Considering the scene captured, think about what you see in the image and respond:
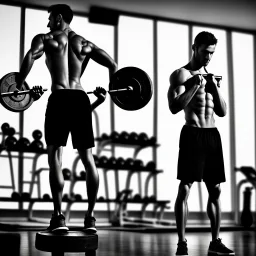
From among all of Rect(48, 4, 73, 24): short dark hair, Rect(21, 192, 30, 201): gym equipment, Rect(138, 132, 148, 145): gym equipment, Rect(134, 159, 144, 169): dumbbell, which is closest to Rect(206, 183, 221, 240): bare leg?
Rect(48, 4, 73, 24): short dark hair

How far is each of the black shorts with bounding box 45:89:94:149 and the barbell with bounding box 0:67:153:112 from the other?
20cm

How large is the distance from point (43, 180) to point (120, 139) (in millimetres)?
1278

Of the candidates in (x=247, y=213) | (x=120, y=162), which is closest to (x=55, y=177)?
(x=120, y=162)

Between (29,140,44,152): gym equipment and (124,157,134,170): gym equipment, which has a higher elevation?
(29,140,44,152): gym equipment

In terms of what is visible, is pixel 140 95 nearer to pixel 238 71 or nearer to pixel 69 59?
pixel 69 59

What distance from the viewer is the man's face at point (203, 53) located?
10.8ft

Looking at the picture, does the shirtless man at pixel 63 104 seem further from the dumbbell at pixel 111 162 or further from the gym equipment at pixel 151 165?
the gym equipment at pixel 151 165

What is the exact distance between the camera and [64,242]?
2.88m

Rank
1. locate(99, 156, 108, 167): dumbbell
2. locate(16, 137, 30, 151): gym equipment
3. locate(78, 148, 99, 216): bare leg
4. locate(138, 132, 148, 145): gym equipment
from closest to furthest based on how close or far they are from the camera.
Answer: locate(78, 148, 99, 216): bare leg < locate(16, 137, 30, 151): gym equipment < locate(99, 156, 108, 167): dumbbell < locate(138, 132, 148, 145): gym equipment

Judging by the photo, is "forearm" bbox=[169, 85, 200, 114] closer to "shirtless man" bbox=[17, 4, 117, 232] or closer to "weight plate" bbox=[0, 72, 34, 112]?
"shirtless man" bbox=[17, 4, 117, 232]

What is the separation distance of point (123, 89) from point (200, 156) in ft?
2.21

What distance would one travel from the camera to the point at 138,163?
24.1 ft

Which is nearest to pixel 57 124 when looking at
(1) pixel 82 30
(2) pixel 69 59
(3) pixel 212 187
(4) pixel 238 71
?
(2) pixel 69 59

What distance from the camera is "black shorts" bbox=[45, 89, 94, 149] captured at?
10.1 ft
